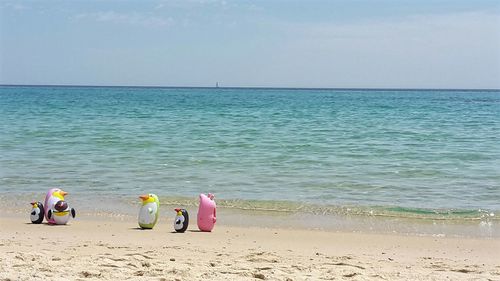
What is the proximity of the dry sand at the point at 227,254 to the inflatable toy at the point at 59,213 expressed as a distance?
0.13 meters

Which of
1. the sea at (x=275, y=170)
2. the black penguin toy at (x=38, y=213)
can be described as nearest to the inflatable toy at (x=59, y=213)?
the black penguin toy at (x=38, y=213)

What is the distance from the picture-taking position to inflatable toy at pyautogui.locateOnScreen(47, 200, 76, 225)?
9336 millimetres

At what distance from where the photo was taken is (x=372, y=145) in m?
20.2

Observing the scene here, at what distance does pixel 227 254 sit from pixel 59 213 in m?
2.95

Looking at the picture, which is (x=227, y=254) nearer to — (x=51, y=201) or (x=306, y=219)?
(x=306, y=219)

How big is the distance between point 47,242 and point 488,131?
70.2 feet

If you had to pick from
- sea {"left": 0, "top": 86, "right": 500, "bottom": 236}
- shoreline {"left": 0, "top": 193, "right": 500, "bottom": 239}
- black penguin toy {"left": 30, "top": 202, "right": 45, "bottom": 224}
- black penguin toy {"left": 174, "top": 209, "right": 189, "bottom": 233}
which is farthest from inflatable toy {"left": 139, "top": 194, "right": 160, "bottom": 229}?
sea {"left": 0, "top": 86, "right": 500, "bottom": 236}

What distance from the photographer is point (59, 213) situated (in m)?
9.36

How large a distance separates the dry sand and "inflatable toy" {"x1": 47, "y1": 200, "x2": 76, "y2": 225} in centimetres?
13

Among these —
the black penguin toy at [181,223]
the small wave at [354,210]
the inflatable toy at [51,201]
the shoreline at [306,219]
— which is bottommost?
the shoreline at [306,219]

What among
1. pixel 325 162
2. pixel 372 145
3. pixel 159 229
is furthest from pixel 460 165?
pixel 159 229

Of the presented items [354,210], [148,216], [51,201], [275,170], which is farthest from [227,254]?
[275,170]

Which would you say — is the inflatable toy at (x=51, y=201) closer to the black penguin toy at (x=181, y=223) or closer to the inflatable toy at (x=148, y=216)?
the inflatable toy at (x=148, y=216)

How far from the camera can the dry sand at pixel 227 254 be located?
6.46 meters
